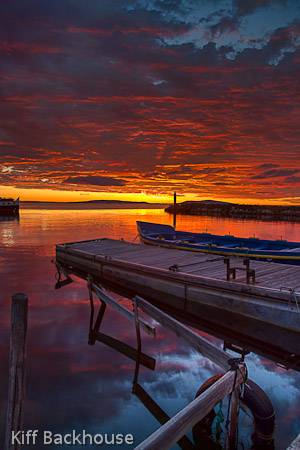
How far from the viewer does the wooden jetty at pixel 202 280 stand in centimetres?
1041

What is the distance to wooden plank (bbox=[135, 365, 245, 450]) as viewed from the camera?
350cm

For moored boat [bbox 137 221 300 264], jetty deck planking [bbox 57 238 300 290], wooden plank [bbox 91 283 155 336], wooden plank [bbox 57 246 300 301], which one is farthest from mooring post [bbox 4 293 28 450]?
moored boat [bbox 137 221 300 264]

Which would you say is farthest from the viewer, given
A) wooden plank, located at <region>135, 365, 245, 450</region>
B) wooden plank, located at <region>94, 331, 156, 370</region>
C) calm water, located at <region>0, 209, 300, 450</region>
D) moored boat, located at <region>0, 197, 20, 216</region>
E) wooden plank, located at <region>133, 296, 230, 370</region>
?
moored boat, located at <region>0, 197, 20, 216</region>

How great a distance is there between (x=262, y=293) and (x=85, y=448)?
7.12 m

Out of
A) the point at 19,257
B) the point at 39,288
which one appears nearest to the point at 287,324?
the point at 39,288

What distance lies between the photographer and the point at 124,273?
55.0 feet

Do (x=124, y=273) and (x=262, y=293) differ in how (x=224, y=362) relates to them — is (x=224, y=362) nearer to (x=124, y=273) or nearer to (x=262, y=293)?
(x=262, y=293)

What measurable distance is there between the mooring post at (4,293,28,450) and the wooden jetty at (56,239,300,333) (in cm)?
808

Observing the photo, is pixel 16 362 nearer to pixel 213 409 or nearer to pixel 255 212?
pixel 213 409

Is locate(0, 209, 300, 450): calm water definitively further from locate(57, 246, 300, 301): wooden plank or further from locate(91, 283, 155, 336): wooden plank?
locate(57, 246, 300, 301): wooden plank

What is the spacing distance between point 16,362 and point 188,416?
2.81m

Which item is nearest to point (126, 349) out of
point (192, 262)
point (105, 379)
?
point (105, 379)

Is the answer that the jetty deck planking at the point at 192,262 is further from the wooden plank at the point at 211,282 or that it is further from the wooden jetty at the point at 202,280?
the wooden plank at the point at 211,282

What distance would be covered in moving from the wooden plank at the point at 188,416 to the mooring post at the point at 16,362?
8.16 ft
